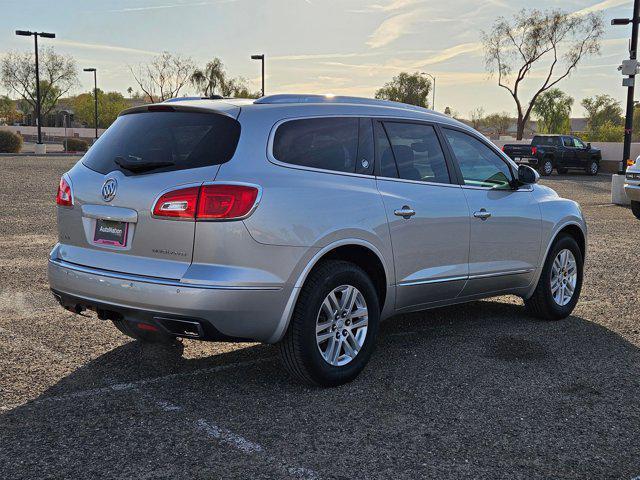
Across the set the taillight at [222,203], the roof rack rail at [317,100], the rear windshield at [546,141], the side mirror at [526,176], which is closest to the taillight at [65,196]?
the taillight at [222,203]

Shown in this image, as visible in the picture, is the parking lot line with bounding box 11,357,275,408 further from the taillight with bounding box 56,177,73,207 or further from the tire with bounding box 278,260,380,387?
the taillight with bounding box 56,177,73,207

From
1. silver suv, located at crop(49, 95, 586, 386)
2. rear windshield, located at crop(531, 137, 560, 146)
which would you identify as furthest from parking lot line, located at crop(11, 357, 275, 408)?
rear windshield, located at crop(531, 137, 560, 146)

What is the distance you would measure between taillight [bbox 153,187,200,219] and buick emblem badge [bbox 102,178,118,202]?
37cm

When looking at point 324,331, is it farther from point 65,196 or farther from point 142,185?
point 65,196

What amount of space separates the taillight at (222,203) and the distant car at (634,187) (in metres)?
13.4

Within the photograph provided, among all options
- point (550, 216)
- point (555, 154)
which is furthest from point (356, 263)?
point (555, 154)

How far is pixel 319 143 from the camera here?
16.4ft

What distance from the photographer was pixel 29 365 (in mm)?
5207

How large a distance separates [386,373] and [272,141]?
69.4 inches

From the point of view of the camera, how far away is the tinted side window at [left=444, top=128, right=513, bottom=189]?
19.9ft

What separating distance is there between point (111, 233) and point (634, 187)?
13.7 m

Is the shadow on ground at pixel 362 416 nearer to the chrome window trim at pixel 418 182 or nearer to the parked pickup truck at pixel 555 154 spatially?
the chrome window trim at pixel 418 182

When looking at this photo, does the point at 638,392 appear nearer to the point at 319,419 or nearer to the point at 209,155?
the point at 319,419

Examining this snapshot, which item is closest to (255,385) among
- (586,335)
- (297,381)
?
(297,381)
